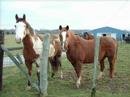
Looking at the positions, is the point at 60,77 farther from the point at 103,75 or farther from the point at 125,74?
the point at 125,74

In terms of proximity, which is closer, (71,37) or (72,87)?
(72,87)

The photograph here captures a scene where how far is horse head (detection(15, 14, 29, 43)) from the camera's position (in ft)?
32.0

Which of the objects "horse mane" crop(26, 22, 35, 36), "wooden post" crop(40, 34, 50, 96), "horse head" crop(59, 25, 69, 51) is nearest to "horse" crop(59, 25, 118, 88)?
"horse head" crop(59, 25, 69, 51)

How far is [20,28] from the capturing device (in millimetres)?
9992

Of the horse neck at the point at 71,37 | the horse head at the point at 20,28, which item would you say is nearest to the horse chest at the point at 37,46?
the horse head at the point at 20,28

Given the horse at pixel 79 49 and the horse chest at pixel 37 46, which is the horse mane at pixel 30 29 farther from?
the horse at pixel 79 49

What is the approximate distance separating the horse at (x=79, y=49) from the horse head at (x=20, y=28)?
1.33 m

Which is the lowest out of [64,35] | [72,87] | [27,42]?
[72,87]

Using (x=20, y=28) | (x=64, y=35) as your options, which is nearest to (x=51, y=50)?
(x=64, y=35)

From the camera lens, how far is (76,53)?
12133 millimetres

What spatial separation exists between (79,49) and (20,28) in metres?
2.84

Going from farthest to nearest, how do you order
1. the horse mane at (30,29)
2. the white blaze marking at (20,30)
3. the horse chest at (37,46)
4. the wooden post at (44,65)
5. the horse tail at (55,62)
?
the horse tail at (55,62) < the horse chest at (37,46) < the horse mane at (30,29) < the wooden post at (44,65) < the white blaze marking at (20,30)

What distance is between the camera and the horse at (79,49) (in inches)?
451

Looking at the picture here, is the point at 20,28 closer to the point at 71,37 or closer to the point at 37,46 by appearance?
the point at 37,46
